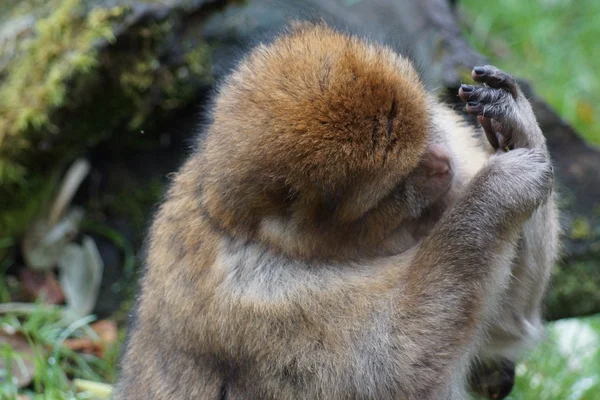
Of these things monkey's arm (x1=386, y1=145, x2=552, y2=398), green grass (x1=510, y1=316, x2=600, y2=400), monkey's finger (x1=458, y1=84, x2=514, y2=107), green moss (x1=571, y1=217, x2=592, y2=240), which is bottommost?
green grass (x1=510, y1=316, x2=600, y2=400)

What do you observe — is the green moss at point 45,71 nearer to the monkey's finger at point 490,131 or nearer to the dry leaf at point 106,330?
the dry leaf at point 106,330

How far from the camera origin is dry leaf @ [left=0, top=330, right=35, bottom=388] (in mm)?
4852

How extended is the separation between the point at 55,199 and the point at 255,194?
321cm

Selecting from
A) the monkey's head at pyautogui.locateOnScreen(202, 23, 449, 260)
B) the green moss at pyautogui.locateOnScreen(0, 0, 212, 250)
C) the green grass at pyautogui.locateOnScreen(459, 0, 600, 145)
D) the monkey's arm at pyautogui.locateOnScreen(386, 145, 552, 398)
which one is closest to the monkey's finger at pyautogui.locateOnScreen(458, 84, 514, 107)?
the monkey's head at pyautogui.locateOnScreen(202, 23, 449, 260)

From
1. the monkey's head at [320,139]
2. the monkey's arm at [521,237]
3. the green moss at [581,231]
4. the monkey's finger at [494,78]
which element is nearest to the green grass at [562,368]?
the green moss at [581,231]

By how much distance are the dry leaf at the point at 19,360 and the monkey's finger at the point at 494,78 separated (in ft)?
9.78

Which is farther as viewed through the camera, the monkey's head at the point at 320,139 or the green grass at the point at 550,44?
the green grass at the point at 550,44

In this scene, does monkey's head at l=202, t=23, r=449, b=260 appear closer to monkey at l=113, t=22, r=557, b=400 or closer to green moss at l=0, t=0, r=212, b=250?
monkey at l=113, t=22, r=557, b=400

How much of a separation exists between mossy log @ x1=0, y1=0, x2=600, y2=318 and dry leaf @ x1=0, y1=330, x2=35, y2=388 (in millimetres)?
957

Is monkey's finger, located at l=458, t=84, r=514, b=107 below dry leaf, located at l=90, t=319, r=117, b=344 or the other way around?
the other way around

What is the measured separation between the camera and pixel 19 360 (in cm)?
493

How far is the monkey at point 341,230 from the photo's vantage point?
122 inches

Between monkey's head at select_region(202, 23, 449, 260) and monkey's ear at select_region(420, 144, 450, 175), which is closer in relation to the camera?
monkey's head at select_region(202, 23, 449, 260)

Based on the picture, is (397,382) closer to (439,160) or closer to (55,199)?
(439,160)
